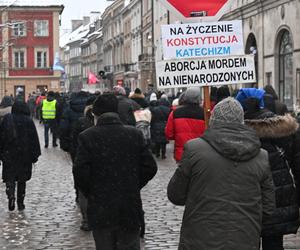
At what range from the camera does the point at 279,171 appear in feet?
21.0

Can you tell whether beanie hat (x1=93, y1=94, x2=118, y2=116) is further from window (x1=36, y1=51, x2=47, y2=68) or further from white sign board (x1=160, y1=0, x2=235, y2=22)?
window (x1=36, y1=51, x2=47, y2=68)

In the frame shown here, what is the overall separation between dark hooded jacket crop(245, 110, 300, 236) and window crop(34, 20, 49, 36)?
6969 centimetres

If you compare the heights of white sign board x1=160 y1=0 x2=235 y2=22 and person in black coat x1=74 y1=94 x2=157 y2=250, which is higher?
white sign board x1=160 y1=0 x2=235 y2=22

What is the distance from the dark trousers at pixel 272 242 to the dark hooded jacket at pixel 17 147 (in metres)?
6.23

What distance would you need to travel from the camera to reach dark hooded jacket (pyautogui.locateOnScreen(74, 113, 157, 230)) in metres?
6.47

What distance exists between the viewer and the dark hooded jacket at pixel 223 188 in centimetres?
508

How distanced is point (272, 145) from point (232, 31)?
1.57 metres

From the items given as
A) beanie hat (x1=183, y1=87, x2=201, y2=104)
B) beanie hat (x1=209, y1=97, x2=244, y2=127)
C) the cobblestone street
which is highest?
beanie hat (x1=183, y1=87, x2=201, y2=104)

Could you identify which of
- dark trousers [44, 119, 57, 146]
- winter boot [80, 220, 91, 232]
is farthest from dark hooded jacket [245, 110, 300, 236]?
dark trousers [44, 119, 57, 146]

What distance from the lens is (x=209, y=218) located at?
509 centimetres

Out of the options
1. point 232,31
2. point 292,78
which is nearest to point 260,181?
point 232,31

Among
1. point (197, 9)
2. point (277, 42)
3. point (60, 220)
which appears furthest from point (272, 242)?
point (277, 42)

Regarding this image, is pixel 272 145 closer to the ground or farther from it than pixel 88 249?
farther from it

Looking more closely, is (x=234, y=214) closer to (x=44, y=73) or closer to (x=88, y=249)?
(x=88, y=249)
